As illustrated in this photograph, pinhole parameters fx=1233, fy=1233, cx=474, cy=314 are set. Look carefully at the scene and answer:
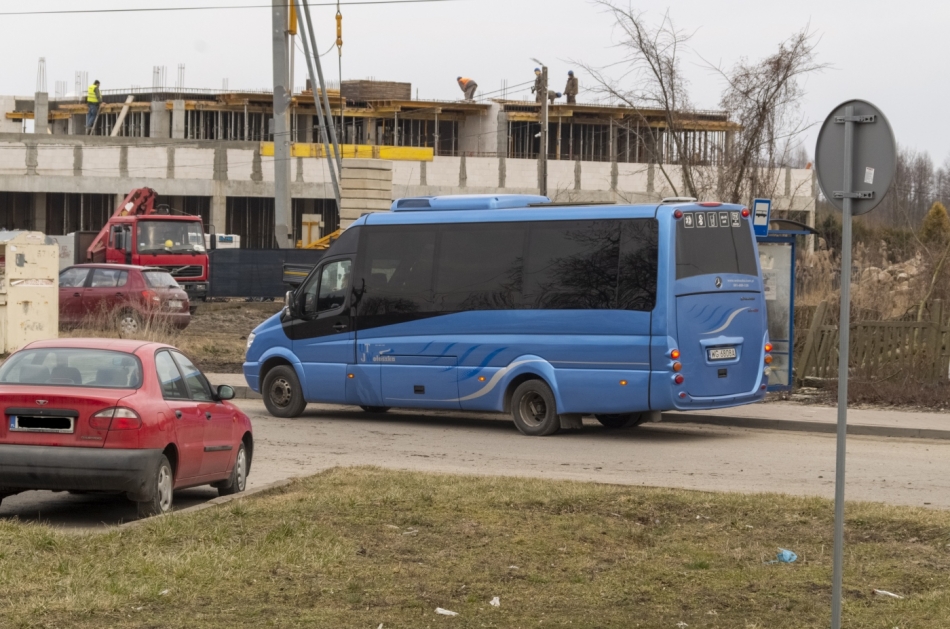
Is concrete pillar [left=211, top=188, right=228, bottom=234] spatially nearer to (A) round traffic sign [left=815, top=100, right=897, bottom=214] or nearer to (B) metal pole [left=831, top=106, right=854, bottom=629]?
(A) round traffic sign [left=815, top=100, right=897, bottom=214]

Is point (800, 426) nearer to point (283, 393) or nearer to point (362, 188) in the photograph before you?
point (283, 393)

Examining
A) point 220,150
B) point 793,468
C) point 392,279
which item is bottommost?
point 793,468

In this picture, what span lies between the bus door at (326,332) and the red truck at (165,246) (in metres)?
23.8

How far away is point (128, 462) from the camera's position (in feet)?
29.0

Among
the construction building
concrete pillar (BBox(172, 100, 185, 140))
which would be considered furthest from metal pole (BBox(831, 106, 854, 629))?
concrete pillar (BBox(172, 100, 185, 140))

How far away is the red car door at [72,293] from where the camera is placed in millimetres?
28625

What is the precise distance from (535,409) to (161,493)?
23.7 feet

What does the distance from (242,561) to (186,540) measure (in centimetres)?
77

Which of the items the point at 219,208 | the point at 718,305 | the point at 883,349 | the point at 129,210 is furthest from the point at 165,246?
the point at 718,305

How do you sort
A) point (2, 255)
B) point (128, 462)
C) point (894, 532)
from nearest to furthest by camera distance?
1. point (894, 532)
2. point (128, 462)
3. point (2, 255)

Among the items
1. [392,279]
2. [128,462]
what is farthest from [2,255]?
[128,462]

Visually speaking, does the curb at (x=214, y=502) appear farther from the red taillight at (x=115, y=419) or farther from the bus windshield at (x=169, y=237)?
the bus windshield at (x=169, y=237)

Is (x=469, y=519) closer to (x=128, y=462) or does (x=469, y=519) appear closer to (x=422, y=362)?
(x=128, y=462)

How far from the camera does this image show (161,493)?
9.26m
